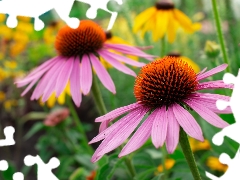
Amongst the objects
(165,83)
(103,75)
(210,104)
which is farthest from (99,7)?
(210,104)

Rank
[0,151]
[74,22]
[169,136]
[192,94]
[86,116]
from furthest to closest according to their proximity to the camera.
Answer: [86,116] → [0,151] → [74,22] → [192,94] → [169,136]

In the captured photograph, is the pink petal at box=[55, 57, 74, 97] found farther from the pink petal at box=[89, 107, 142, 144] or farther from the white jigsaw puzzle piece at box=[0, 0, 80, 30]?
the pink petal at box=[89, 107, 142, 144]

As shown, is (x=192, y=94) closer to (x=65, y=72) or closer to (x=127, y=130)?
(x=127, y=130)

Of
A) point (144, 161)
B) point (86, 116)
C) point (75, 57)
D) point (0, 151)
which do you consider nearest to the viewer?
point (75, 57)

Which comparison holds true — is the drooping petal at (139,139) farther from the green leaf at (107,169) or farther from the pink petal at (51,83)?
the pink petal at (51,83)

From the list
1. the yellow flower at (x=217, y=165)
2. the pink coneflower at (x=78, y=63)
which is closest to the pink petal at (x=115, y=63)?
the pink coneflower at (x=78, y=63)

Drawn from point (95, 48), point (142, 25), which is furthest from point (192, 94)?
point (142, 25)

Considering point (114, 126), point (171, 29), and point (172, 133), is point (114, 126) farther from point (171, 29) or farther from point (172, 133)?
point (171, 29)

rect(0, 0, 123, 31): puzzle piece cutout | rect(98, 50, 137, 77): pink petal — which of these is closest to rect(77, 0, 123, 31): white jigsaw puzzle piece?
rect(0, 0, 123, 31): puzzle piece cutout
